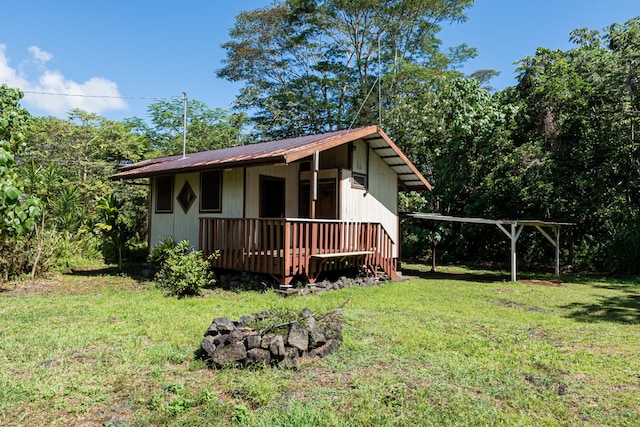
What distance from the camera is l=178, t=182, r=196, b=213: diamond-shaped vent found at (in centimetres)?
1123

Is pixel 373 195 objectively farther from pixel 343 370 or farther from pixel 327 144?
pixel 343 370

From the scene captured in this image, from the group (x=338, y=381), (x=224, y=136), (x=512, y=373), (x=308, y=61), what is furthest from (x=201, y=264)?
(x=308, y=61)

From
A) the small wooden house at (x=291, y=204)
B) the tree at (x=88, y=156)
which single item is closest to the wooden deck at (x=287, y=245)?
the small wooden house at (x=291, y=204)

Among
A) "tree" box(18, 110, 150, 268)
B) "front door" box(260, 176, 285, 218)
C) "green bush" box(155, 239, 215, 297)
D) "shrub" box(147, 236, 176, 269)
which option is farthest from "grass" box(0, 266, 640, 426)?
"tree" box(18, 110, 150, 268)

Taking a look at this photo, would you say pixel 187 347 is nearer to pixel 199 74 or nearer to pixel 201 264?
pixel 201 264

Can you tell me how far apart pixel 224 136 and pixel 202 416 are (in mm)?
23222

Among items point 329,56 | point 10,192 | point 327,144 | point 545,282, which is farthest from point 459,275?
point 329,56

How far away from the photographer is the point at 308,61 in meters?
27.5

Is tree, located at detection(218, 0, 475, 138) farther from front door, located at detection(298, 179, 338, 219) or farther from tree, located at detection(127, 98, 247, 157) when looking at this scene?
front door, located at detection(298, 179, 338, 219)

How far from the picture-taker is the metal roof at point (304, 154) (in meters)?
8.44

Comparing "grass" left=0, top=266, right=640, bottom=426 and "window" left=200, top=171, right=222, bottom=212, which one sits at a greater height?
"window" left=200, top=171, right=222, bottom=212

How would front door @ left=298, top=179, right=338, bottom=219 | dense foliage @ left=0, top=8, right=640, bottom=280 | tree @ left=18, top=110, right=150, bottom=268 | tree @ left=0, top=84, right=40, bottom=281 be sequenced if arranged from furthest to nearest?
tree @ left=18, top=110, right=150, bottom=268
dense foliage @ left=0, top=8, right=640, bottom=280
front door @ left=298, top=179, right=338, bottom=219
tree @ left=0, top=84, right=40, bottom=281

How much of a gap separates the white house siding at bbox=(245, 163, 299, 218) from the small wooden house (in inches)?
1.0

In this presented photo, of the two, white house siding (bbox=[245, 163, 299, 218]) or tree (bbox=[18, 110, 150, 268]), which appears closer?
white house siding (bbox=[245, 163, 299, 218])
